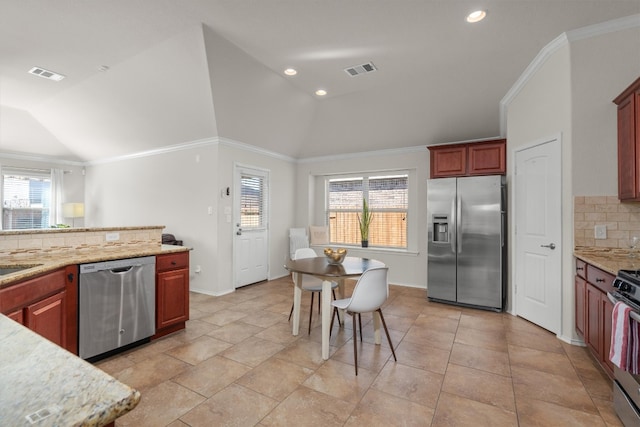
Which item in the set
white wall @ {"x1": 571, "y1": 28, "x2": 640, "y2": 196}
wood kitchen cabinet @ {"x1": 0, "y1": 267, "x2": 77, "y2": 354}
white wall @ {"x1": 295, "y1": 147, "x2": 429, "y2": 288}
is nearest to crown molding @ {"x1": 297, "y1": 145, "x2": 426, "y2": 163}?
white wall @ {"x1": 295, "y1": 147, "x2": 429, "y2": 288}

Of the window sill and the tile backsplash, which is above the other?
the tile backsplash

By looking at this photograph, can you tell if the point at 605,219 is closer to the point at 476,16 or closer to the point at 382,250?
the point at 476,16

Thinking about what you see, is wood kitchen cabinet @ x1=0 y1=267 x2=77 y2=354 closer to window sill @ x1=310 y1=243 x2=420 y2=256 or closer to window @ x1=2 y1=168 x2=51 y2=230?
window sill @ x1=310 y1=243 x2=420 y2=256

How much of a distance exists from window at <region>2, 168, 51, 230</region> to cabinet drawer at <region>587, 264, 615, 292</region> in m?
8.78

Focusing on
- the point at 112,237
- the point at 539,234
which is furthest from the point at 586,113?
the point at 112,237

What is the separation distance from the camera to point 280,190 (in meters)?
5.92

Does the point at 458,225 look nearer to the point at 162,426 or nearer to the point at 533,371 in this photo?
the point at 533,371

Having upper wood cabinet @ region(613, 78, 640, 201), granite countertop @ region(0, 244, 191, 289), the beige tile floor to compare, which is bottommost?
the beige tile floor

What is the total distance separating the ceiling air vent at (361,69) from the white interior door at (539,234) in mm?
2076

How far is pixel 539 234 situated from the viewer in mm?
3305

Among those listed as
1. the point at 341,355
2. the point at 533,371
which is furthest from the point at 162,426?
the point at 533,371

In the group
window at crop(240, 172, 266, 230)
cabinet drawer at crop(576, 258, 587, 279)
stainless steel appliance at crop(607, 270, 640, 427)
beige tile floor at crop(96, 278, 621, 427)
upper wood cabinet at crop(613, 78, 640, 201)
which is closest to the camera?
stainless steel appliance at crop(607, 270, 640, 427)

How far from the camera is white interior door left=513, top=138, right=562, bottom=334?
10.0 feet

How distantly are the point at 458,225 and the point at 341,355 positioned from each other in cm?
250
